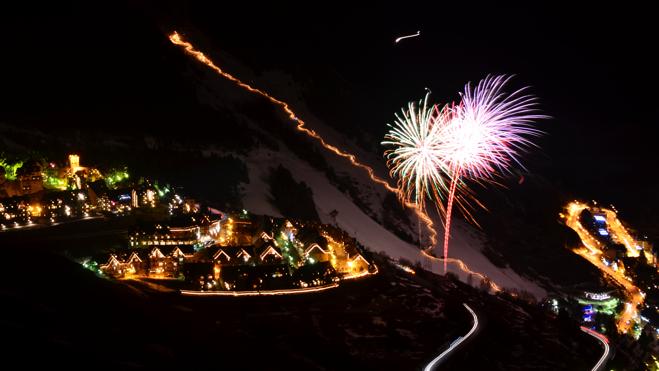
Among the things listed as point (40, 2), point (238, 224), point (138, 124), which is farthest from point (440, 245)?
point (40, 2)

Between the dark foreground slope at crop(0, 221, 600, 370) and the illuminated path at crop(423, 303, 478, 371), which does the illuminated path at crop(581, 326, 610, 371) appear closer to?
the dark foreground slope at crop(0, 221, 600, 370)

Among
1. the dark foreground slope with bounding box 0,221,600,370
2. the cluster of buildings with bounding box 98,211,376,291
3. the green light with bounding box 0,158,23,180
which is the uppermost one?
the green light with bounding box 0,158,23,180

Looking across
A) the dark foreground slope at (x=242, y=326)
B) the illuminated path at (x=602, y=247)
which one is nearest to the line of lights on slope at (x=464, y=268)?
the illuminated path at (x=602, y=247)

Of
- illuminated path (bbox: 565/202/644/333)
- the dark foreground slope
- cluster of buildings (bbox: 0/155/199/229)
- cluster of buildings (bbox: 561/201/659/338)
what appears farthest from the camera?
illuminated path (bbox: 565/202/644/333)

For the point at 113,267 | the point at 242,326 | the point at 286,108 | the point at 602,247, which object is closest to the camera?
the point at 242,326

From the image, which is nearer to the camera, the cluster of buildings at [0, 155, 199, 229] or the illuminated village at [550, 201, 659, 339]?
the cluster of buildings at [0, 155, 199, 229]

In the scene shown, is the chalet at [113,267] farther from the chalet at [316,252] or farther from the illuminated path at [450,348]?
the illuminated path at [450,348]

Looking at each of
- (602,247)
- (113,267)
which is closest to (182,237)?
(113,267)

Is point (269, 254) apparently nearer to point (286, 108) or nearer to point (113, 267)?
point (113, 267)

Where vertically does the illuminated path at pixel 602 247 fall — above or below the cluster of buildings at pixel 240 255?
above

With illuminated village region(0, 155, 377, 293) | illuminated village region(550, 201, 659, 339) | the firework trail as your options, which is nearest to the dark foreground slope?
illuminated village region(0, 155, 377, 293)
